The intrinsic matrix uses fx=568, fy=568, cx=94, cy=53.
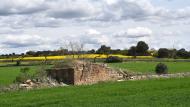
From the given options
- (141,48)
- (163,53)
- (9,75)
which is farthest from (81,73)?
(163,53)

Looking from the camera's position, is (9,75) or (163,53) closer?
(9,75)

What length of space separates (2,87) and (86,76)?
9.68 meters

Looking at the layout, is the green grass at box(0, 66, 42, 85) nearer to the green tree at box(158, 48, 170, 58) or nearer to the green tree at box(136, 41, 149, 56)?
the green tree at box(136, 41, 149, 56)

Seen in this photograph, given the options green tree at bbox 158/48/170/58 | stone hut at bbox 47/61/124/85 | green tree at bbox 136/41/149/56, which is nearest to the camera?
stone hut at bbox 47/61/124/85

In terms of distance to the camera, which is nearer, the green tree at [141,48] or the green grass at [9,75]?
the green grass at [9,75]

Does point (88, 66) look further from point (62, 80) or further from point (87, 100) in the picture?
point (87, 100)

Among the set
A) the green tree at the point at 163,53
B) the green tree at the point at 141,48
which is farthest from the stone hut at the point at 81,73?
the green tree at the point at 141,48

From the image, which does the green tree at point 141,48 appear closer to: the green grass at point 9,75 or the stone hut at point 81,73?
the green grass at point 9,75

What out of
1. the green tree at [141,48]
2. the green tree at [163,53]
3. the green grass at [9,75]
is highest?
the green tree at [141,48]

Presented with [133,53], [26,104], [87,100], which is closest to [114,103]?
[87,100]

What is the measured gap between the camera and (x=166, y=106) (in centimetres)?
2380

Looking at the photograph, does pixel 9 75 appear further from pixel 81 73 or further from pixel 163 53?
pixel 163 53

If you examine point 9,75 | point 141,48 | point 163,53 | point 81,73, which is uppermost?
point 141,48

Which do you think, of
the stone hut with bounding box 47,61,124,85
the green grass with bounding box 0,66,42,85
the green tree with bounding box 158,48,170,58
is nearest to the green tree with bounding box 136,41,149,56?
the green tree with bounding box 158,48,170,58
